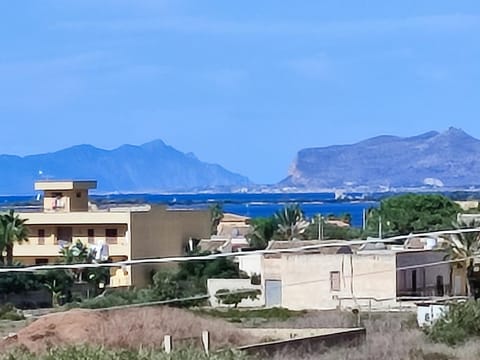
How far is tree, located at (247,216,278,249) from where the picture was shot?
72.8 metres

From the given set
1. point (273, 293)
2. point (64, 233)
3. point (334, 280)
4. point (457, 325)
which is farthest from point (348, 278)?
point (64, 233)

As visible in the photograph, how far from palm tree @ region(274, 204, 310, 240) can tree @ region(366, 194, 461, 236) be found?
3879mm

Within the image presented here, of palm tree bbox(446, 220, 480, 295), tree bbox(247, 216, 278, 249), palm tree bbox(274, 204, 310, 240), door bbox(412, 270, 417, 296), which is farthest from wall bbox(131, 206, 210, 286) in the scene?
palm tree bbox(446, 220, 480, 295)

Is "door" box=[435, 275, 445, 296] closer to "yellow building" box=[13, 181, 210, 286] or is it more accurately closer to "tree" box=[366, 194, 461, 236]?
"yellow building" box=[13, 181, 210, 286]

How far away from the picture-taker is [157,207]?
6184 centimetres

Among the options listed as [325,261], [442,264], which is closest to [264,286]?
[325,261]

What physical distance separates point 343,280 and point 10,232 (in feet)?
52.7

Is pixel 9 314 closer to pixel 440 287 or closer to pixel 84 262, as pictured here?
pixel 84 262

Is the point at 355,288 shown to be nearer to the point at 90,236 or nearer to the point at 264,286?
the point at 264,286

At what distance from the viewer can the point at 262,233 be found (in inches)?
3004

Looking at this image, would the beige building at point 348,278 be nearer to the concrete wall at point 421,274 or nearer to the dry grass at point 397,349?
the concrete wall at point 421,274

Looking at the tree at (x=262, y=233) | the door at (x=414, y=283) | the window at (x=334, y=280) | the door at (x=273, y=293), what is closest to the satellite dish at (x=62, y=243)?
the tree at (x=262, y=233)

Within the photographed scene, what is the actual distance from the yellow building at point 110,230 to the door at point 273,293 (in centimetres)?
954

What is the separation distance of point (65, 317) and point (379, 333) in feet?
28.3
